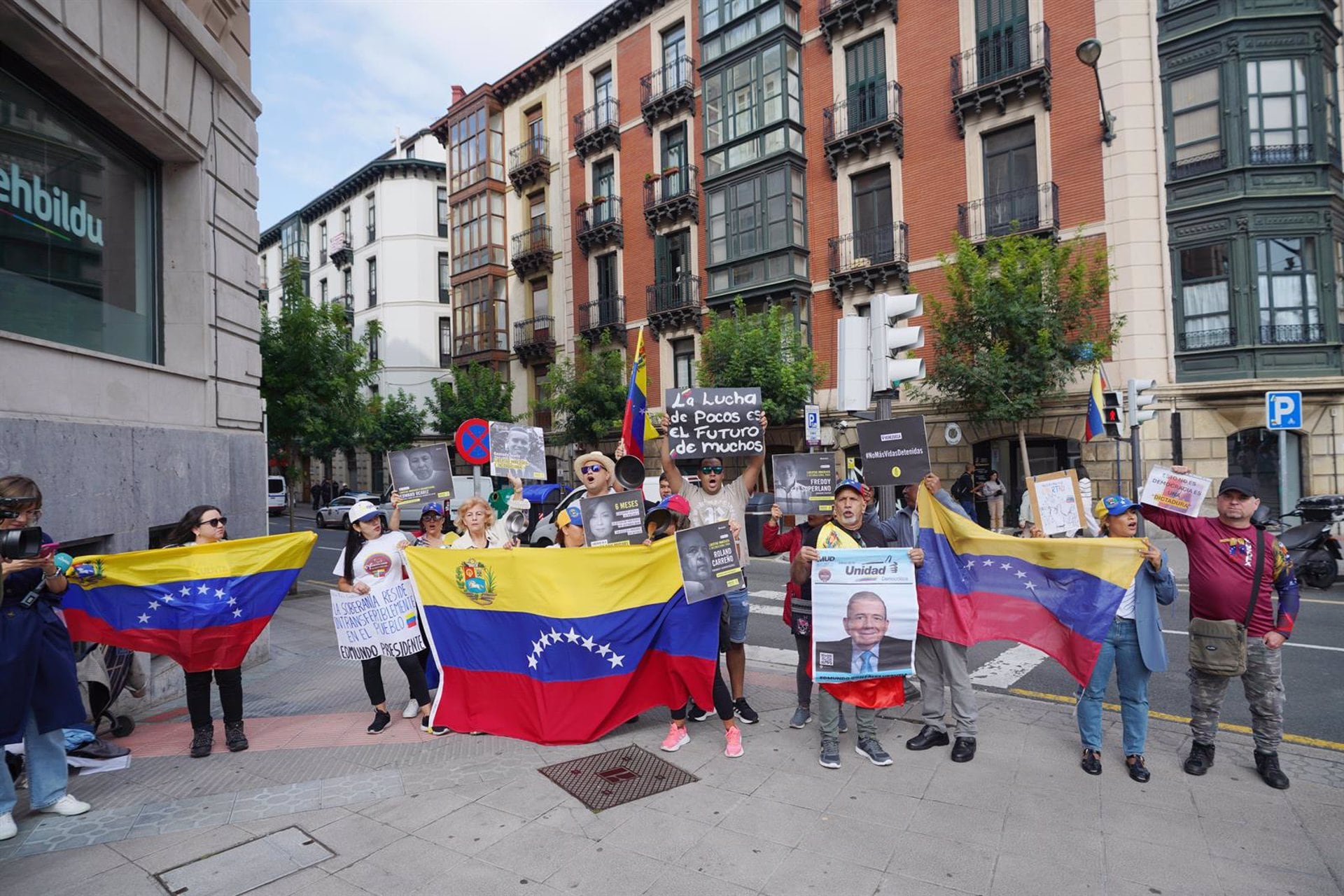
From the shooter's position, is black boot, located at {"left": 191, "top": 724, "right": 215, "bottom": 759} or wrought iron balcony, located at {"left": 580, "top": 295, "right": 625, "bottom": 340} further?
wrought iron balcony, located at {"left": 580, "top": 295, "right": 625, "bottom": 340}

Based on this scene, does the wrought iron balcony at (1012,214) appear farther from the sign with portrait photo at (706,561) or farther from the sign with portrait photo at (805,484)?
the sign with portrait photo at (706,561)

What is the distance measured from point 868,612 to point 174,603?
16.9ft

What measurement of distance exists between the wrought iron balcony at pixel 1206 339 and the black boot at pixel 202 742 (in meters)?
20.8

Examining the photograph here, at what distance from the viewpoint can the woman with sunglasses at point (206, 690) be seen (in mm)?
5754

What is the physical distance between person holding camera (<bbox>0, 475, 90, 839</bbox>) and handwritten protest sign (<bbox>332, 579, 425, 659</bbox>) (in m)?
1.75

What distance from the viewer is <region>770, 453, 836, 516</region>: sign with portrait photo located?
6227 millimetres

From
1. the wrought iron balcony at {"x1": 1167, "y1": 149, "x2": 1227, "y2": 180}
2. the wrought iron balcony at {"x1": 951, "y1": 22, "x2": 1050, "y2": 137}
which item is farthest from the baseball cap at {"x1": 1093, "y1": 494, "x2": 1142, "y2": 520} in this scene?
the wrought iron balcony at {"x1": 951, "y1": 22, "x2": 1050, "y2": 137}

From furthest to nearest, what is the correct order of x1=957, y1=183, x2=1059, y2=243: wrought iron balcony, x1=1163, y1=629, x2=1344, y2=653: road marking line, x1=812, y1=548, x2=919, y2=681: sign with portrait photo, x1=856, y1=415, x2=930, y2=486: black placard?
1. x1=957, y1=183, x2=1059, y2=243: wrought iron balcony
2. x1=1163, y1=629, x2=1344, y2=653: road marking line
3. x1=856, y1=415, x2=930, y2=486: black placard
4. x1=812, y1=548, x2=919, y2=681: sign with portrait photo

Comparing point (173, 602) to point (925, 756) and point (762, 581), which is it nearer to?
point (925, 756)

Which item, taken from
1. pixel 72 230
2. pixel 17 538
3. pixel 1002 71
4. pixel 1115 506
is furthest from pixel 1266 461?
pixel 72 230

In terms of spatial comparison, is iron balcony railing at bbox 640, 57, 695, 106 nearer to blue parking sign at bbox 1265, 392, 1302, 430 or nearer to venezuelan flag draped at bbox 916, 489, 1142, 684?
blue parking sign at bbox 1265, 392, 1302, 430

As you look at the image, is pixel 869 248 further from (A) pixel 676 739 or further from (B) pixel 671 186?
(A) pixel 676 739

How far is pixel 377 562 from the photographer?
6215 mm

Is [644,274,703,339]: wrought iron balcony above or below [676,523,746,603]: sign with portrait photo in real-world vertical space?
above
